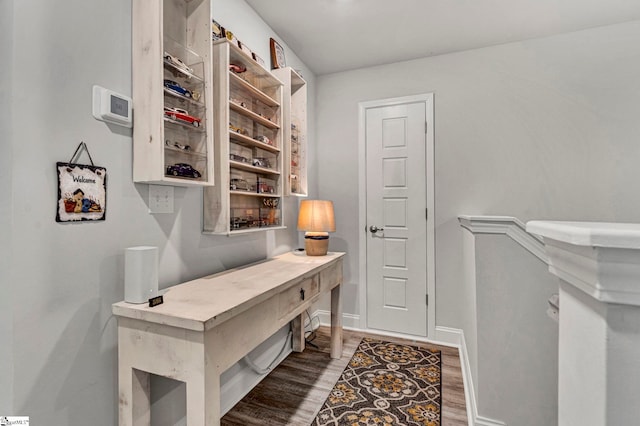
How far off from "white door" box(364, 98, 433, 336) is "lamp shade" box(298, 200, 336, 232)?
0.80 meters

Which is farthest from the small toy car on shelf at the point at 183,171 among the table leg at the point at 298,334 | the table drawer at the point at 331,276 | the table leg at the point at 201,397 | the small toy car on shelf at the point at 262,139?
the table leg at the point at 298,334

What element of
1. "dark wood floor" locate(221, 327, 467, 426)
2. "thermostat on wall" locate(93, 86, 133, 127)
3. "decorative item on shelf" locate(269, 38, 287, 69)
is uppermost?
"decorative item on shelf" locate(269, 38, 287, 69)

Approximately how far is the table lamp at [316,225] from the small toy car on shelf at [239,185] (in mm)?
609

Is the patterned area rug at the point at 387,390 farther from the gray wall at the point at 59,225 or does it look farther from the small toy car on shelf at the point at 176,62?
the small toy car on shelf at the point at 176,62

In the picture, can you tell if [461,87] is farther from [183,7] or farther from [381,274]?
[183,7]

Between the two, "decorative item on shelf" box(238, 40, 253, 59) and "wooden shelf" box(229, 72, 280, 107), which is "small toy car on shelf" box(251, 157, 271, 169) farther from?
"decorative item on shelf" box(238, 40, 253, 59)

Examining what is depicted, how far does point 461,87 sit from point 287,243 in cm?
217

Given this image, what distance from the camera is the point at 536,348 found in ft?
5.15

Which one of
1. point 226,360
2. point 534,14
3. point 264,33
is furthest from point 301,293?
point 534,14

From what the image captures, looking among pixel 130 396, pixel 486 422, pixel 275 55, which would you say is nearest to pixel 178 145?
pixel 130 396

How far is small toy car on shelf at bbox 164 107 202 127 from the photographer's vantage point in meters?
1.42

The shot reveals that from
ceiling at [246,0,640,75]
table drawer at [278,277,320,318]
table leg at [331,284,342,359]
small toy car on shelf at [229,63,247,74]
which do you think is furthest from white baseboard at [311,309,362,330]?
ceiling at [246,0,640,75]

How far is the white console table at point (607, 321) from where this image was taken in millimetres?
403

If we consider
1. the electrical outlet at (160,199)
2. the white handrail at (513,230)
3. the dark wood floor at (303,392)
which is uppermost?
the electrical outlet at (160,199)
